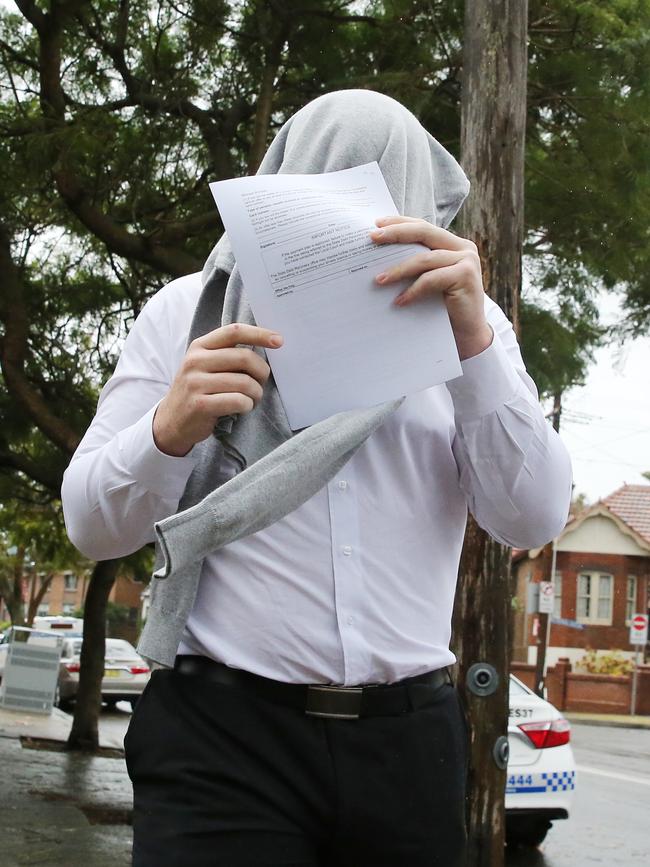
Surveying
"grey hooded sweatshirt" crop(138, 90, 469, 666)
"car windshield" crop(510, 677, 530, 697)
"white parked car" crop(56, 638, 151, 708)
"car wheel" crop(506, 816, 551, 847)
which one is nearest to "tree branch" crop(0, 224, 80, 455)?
"car windshield" crop(510, 677, 530, 697)

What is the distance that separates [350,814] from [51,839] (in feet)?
26.3

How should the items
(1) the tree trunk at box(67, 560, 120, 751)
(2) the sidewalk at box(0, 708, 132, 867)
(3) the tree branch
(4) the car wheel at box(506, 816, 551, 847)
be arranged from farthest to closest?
(1) the tree trunk at box(67, 560, 120, 751), (4) the car wheel at box(506, 816, 551, 847), (3) the tree branch, (2) the sidewalk at box(0, 708, 132, 867)

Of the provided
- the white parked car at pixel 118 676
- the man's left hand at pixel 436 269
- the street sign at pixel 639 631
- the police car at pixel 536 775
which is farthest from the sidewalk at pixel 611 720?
the man's left hand at pixel 436 269

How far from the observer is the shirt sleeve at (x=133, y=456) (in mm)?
1702

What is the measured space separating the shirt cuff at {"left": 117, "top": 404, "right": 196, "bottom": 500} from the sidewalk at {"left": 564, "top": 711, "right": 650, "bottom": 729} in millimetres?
30859

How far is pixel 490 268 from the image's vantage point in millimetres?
5293

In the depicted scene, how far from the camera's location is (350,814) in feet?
5.35

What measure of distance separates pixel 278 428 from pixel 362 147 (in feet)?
1.51

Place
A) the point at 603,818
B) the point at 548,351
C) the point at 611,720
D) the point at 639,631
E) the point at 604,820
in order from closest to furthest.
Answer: the point at 548,351, the point at 604,820, the point at 603,818, the point at 611,720, the point at 639,631

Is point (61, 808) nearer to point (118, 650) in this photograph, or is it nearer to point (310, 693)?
point (310, 693)

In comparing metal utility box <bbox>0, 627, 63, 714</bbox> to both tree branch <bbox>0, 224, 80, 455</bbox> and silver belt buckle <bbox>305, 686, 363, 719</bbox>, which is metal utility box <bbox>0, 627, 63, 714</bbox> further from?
silver belt buckle <bbox>305, 686, 363, 719</bbox>

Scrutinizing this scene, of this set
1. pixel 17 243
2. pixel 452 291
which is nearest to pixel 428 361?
pixel 452 291

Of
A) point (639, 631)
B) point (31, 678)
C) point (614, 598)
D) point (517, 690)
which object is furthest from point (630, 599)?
point (517, 690)

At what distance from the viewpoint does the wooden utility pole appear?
516 centimetres
